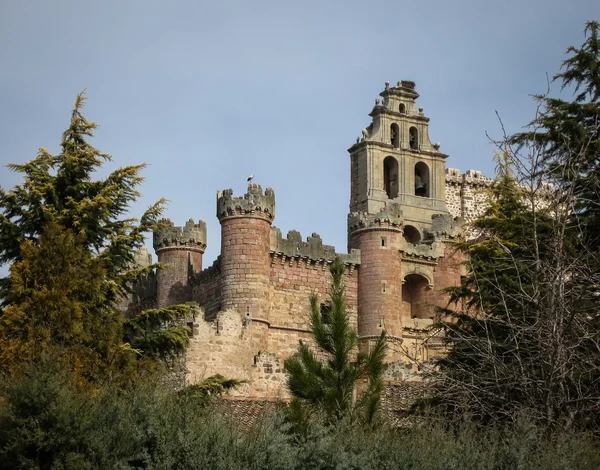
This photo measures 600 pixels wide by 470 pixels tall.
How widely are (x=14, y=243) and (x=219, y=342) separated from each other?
7.98m

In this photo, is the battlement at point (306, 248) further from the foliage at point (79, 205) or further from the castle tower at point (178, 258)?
the foliage at point (79, 205)

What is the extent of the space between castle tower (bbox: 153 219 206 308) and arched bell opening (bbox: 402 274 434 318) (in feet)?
24.0

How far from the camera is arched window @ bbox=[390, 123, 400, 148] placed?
4975 cm

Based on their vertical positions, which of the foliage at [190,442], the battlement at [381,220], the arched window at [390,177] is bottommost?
the foliage at [190,442]

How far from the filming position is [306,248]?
124 feet

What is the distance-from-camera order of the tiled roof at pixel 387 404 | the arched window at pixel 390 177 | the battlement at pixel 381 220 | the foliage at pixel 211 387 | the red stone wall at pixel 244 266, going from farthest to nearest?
the arched window at pixel 390 177 < the battlement at pixel 381 220 < the red stone wall at pixel 244 266 < the foliage at pixel 211 387 < the tiled roof at pixel 387 404

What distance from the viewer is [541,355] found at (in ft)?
56.4

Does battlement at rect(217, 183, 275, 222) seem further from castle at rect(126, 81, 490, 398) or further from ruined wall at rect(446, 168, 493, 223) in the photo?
ruined wall at rect(446, 168, 493, 223)

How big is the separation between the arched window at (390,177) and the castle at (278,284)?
5072 mm

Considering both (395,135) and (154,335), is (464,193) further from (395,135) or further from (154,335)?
(154,335)

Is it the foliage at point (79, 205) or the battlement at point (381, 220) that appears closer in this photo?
the foliage at point (79, 205)

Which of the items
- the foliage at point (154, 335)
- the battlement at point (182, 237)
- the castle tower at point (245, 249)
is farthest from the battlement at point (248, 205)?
the foliage at point (154, 335)

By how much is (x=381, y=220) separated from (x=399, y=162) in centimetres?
1147

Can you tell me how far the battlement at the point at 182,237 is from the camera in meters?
38.3
